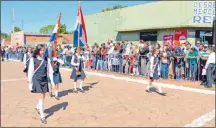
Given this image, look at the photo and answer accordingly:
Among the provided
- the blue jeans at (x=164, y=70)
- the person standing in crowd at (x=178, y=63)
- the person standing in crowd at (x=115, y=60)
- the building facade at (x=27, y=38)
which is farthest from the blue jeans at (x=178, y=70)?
the building facade at (x=27, y=38)

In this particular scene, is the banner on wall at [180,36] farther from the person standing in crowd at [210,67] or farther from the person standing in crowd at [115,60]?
the person standing in crowd at [210,67]

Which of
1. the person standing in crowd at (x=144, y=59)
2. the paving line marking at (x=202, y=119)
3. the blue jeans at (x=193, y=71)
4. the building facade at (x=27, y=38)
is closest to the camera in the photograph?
the paving line marking at (x=202, y=119)

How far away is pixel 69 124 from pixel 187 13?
15.7 m

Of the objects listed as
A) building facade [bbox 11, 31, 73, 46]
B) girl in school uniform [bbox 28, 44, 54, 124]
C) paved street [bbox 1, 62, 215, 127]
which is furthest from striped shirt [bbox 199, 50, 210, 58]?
building facade [bbox 11, 31, 73, 46]

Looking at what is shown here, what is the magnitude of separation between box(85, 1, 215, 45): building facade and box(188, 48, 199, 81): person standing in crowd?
7406 mm

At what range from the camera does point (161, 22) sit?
2216cm

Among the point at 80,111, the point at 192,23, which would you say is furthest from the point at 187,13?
the point at 80,111

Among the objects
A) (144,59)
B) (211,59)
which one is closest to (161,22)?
(144,59)

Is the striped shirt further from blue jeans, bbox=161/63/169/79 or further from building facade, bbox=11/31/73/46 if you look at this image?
building facade, bbox=11/31/73/46

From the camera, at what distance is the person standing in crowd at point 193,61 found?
12.3 metres

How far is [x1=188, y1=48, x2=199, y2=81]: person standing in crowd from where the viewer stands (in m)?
12.3

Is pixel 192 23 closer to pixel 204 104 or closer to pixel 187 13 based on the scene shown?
pixel 187 13

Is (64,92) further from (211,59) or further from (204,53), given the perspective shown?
(204,53)

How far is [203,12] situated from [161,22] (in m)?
3.39
